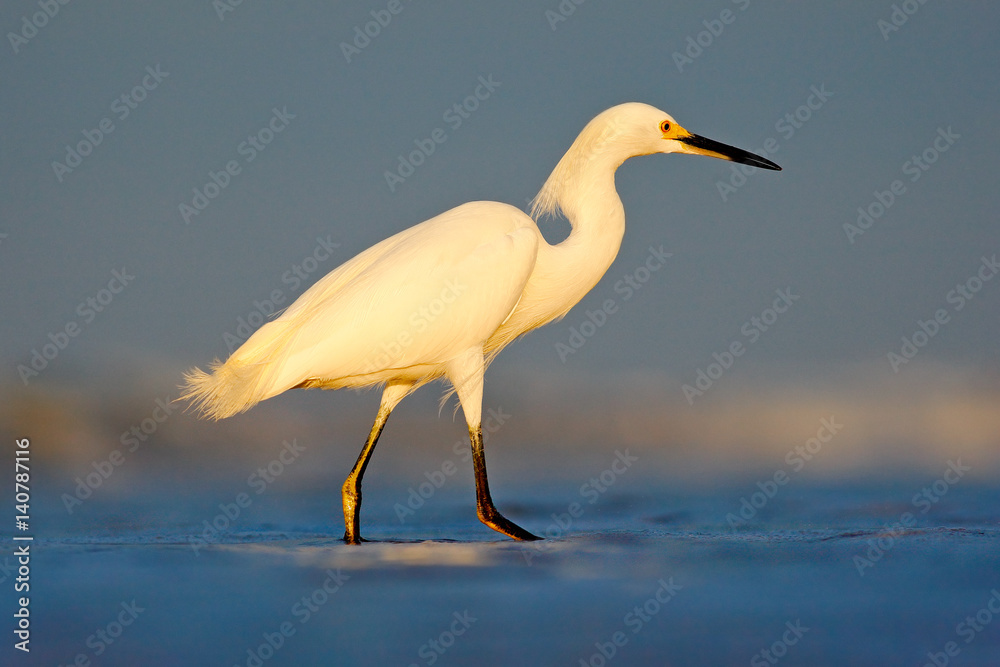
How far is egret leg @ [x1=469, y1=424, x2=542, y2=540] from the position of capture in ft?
25.4

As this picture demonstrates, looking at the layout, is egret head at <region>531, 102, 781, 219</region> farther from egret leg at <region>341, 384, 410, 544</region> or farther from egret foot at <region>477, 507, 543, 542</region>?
egret foot at <region>477, 507, 543, 542</region>

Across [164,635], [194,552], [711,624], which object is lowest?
[194,552]

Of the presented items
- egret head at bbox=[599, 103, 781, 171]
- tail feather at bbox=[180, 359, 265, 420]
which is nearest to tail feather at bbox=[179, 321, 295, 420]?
tail feather at bbox=[180, 359, 265, 420]

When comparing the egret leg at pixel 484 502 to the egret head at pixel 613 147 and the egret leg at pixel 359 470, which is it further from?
the egret head at pixel 613 147

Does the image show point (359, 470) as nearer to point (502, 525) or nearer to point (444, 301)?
point (502, 525)

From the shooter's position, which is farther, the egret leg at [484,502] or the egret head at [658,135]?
the egret head at [658,135]

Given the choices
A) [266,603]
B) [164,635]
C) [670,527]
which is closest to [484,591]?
[266,603]

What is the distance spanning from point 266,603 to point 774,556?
10.7 feet

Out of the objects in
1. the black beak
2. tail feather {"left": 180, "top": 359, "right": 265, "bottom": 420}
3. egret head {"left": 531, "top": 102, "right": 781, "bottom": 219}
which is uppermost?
the black beak

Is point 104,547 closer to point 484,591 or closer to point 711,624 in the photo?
point 484,591

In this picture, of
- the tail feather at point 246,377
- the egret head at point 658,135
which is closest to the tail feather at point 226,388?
the tail feather at point 246,377

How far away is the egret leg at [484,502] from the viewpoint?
7734 millimetres

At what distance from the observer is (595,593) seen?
596cm

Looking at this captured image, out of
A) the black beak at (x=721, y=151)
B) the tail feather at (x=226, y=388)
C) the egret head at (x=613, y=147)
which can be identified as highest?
the black beak at (x=721, y=151)
